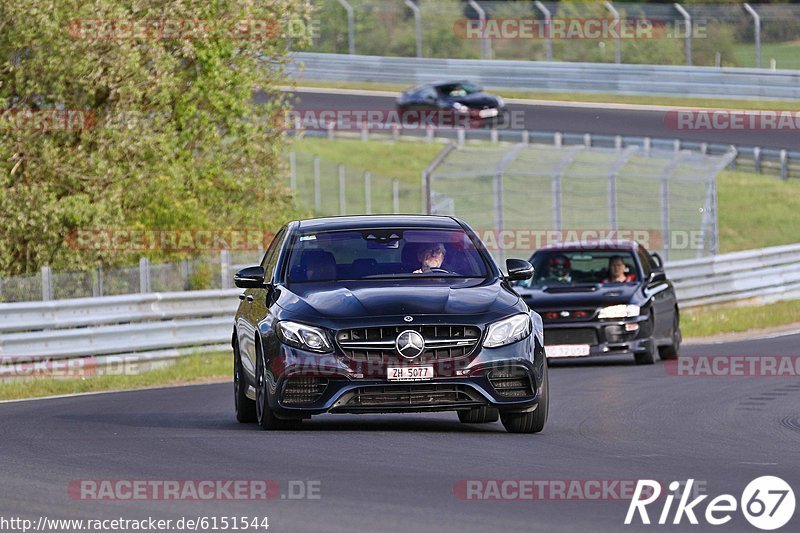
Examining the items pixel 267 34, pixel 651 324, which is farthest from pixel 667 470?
pixel 267 34

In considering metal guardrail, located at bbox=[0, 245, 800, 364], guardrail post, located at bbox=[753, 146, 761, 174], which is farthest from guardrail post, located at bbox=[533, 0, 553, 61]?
metal guardrail, located at bbox=[0, 245, 800, 364]

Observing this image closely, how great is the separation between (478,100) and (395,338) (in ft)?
142

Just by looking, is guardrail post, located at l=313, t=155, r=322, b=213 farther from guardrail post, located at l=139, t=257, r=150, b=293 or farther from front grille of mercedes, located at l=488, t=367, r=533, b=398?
front grille of mercedes, located at l=488, t=367, r=533, b=398

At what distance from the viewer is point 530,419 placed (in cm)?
1161

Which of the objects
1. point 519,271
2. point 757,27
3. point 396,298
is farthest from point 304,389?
point 757,27

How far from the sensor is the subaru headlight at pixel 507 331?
11180 millimetres

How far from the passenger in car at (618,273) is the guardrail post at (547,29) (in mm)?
29110

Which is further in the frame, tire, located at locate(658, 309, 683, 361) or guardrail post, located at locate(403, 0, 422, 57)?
guardrail post, located at locate(403, 0, 422, 57)

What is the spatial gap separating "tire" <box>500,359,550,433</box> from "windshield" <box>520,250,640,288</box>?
31.7 ft

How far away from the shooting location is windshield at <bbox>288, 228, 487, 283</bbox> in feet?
39.9

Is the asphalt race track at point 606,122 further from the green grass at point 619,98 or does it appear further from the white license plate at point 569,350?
the white license plate at point 569,350

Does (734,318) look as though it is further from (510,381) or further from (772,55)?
(772,55)

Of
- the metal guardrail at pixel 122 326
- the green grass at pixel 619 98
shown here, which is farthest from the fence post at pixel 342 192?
the green grass at pixel 619 98

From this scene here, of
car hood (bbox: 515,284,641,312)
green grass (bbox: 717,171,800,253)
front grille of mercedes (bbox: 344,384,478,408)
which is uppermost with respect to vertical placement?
front grille of mercedes (bbox: 344,384,478,408)
